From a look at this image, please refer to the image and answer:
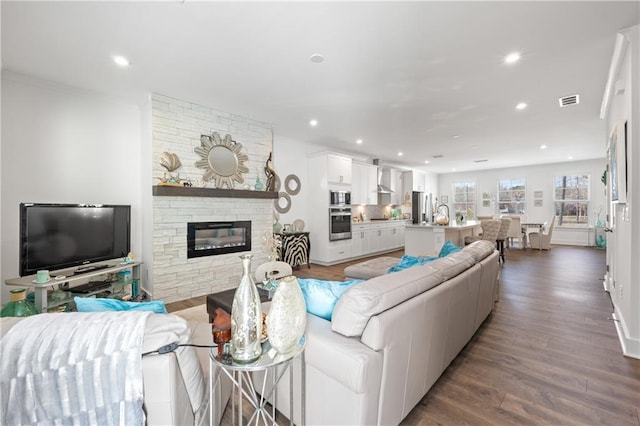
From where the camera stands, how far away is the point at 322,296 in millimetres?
1582

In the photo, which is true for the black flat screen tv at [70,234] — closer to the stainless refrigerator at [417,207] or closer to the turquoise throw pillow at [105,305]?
the turquoise throw pillow at [105,305]

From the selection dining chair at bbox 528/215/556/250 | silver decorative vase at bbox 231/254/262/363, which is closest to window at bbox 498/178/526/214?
dining chair at bbox 528/215/556/250

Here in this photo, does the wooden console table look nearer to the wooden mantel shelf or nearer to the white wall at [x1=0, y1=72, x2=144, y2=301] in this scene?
the wooden mantel shelf

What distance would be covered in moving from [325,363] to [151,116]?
3798mm

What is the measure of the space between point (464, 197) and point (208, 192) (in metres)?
10.2

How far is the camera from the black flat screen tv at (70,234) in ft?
8.68

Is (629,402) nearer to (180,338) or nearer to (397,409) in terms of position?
(397,409)

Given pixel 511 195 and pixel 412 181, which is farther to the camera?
pixel 511 195

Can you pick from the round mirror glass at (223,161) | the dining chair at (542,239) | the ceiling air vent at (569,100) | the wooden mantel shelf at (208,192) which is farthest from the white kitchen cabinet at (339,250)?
the dining chair at (542,239)

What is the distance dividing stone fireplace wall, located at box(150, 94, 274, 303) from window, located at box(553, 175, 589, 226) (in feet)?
32.6

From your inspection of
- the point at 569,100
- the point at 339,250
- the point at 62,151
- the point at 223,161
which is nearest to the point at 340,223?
the point at 339,250

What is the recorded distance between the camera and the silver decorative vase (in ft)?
3.48

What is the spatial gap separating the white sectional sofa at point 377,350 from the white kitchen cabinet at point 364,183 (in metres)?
5.16

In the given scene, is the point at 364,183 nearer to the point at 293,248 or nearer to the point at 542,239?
the point at 293,248
